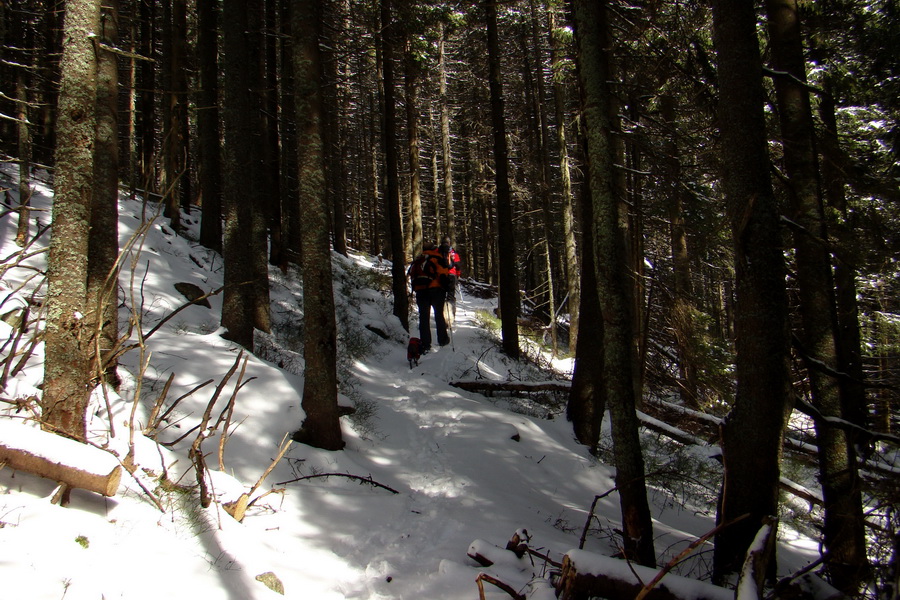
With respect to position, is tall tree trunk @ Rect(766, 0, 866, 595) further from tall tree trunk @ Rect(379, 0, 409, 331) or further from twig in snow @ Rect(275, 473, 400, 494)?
tall tree trunk @ Rect(379, 0, 409, 331)

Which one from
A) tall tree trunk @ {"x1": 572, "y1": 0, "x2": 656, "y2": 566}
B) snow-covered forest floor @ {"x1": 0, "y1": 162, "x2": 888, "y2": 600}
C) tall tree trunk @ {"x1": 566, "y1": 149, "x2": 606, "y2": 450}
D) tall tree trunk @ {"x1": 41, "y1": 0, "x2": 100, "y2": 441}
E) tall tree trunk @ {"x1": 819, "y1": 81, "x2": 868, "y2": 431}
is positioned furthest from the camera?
tall tree trunk @ {"x1": 566, "y1": 149, "x2": 606, "y2": 450}

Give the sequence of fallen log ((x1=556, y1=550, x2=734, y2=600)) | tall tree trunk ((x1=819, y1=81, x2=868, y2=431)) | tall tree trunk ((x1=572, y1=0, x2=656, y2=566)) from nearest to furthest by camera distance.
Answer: fallen log ((x1=556, y1=550, x2=734, y2=600)), tall tree trunk ((x1=572, y1=0, x2=656, y2=566)), tall tree trunk ((x1=819, y1=81, x2=868, y2=431))

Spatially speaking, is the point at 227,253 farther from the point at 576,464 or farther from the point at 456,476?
the point at 576,464

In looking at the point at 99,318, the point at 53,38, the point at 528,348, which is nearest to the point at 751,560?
the point at 99,318

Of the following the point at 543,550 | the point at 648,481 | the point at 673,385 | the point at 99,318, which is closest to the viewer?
the point at 99,318

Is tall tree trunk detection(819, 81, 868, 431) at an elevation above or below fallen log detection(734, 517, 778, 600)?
above

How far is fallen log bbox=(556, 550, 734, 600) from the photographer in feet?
9.59

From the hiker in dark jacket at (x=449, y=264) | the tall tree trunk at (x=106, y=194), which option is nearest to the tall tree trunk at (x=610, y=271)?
the tall tree trunk at (x=106, y=194)

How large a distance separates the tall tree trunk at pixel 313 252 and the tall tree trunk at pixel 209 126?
613 cm

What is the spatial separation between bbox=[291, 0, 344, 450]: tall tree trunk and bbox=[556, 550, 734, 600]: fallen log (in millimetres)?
3492

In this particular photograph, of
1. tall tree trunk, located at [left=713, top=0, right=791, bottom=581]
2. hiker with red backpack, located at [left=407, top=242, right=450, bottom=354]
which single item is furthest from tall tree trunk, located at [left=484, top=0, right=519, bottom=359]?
tall tree trunk, located at [left=713, top=0, right=791, bottom=581]

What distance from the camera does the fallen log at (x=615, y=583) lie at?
2.92m

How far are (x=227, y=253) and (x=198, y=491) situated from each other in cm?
479

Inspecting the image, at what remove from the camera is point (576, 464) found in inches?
270
